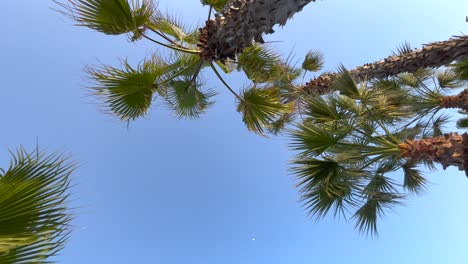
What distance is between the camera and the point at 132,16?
4559 millimetres

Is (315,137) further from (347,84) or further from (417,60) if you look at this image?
(417,60)

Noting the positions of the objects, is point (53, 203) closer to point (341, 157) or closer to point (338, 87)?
point (341, 157)

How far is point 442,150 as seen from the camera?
498cm

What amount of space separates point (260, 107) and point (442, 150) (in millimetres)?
3044

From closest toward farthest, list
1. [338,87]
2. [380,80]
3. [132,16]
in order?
1. [132,16]
2. [338,87]
3. [380,80]

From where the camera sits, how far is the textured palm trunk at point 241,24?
3.97m

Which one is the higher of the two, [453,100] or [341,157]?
[453,100]

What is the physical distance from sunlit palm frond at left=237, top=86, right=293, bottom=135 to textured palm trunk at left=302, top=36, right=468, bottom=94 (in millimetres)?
1571

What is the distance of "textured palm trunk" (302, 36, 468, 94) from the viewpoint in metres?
6.19

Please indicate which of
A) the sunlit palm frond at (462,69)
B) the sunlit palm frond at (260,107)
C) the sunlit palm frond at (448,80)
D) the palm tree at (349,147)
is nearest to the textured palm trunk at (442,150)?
the palm tree at (349,147)

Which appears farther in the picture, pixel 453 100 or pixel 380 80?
pixel 380 80

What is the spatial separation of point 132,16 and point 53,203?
3.12 meters

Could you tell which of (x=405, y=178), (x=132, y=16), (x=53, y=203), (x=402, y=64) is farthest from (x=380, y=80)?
(x=53, y=203)

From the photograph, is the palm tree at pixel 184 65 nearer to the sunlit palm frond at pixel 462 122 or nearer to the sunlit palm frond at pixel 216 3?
the sunlit palm frond at pixel 216 3
